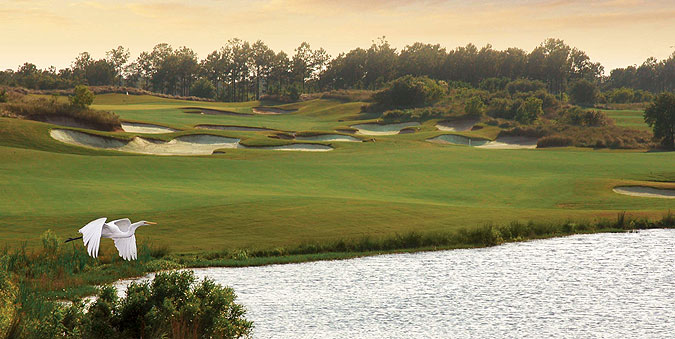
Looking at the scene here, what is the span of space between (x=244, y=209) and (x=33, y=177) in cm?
1513

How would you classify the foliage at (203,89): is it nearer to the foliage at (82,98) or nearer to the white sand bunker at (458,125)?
the white sand bunker at (458,125)

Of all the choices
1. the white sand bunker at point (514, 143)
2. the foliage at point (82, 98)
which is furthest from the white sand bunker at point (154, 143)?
the white sand bunker at point (514, 143)

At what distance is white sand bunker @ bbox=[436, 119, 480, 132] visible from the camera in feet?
354

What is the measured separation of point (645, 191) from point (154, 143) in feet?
143

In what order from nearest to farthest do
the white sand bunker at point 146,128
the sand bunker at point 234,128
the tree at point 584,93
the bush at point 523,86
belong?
the white sand bunker at point 146,128, the sand bunker at point 234,128, the tree at point 584,93, the bush at point 523,86

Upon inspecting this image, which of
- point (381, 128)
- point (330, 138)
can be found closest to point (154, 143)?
point (330, 138)

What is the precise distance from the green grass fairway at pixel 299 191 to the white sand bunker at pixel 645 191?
1.08 meters

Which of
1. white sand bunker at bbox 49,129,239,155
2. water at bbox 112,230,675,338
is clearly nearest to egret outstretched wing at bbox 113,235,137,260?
water at bbox 112,230,675,338

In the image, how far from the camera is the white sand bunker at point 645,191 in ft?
136

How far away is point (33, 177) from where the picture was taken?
3916 centimetres

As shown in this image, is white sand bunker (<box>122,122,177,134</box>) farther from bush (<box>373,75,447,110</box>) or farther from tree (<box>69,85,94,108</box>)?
bush (<box>373,75,447,110</box>)

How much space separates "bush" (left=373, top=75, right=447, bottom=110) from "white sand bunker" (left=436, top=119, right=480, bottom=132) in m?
21.2

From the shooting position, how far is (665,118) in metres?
79.9

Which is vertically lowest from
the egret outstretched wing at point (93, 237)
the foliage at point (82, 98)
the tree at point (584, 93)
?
the egret outstretched wing at point (93, 237)
